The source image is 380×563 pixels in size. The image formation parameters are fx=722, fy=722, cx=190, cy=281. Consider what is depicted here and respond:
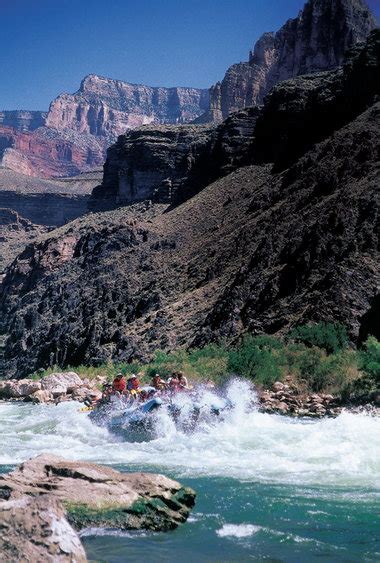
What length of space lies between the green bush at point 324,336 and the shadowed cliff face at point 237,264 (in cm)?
85

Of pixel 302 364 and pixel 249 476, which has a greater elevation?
pixel 302 364

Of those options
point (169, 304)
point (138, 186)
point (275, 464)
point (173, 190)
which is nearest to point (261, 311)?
point (169, 304)

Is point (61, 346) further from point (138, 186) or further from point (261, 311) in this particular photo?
point (138, 186)

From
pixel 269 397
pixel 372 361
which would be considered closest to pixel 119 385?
pixel 269 397

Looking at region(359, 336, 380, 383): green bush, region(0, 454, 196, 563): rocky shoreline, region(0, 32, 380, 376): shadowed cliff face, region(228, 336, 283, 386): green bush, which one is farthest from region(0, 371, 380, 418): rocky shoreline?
region(0, 454, 196, 563): rocky shoreline

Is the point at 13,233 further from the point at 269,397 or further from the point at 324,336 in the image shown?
the point at 269,397

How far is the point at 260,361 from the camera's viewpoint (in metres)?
25.2

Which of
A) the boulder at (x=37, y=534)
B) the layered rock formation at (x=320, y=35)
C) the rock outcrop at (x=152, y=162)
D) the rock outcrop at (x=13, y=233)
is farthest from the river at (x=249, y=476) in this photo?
the rock outcrop at (x=13, y=233)

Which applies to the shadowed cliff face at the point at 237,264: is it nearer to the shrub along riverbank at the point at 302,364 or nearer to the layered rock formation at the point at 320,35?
the shrub along riverbank at the point at 302,364

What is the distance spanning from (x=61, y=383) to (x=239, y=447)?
18.2 meters

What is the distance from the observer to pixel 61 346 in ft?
160

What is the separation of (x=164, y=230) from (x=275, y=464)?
48719mm

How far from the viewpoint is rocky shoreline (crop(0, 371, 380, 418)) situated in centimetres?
2062

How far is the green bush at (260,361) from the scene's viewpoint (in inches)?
960
